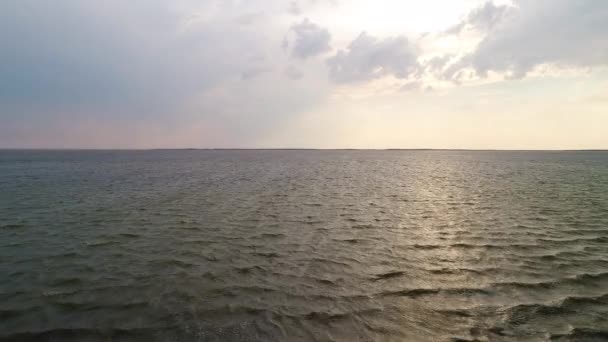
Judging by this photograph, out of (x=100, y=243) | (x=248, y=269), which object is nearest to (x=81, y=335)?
(x=248, y=269)

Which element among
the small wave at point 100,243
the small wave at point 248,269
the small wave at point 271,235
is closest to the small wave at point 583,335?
the small wave at point 248,269

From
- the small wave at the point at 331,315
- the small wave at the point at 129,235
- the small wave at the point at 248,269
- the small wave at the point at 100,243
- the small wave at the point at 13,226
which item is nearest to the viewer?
the small wave at the point at 331,315

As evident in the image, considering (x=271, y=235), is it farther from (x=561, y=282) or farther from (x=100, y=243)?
(x=561, y=282)

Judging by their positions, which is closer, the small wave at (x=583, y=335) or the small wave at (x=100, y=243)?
the small wave at (x=583, y=335)

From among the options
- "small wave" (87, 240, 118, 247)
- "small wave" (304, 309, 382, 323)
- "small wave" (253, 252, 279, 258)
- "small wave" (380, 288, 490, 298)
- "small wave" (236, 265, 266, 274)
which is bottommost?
"small wave" (380, 288, 490, 298)

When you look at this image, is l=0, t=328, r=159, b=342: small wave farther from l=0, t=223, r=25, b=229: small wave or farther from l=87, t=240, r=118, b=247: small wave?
l=0, t=223, r=25, b=229: small wave

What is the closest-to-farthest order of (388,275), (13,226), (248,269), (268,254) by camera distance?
(388,275) → (248,269) → (268,254) → (13,226)

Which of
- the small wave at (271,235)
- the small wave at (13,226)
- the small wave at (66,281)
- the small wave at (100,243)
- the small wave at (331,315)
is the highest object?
the small wave at (13,226)

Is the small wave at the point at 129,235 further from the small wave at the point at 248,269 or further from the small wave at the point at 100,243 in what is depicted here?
the small wave at the point at 248,269

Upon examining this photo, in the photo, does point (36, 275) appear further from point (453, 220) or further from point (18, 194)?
point (18, 194)

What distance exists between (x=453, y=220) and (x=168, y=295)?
66.5 feet

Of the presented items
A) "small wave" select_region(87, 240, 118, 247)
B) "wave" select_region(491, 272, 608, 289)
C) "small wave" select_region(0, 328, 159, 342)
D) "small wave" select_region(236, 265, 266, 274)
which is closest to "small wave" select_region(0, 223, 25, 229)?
"small wave" select_region(87, 240, 118, 247)

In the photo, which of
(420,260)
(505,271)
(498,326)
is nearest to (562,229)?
(505,271)

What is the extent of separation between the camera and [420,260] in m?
14.3
